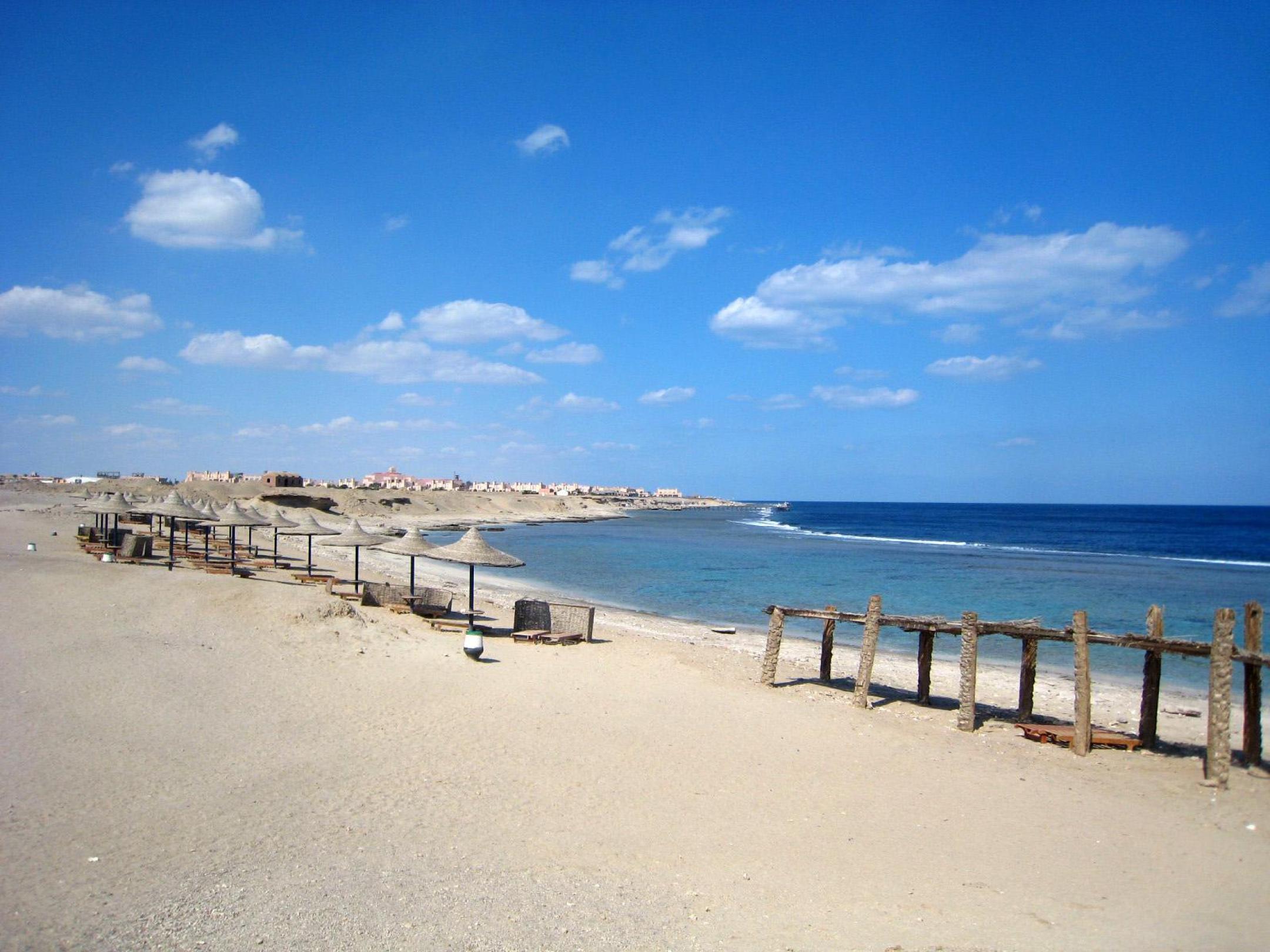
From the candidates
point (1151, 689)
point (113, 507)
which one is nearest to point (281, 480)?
point (113, 507)

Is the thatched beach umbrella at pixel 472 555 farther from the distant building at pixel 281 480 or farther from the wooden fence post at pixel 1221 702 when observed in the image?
the distant building at pixel 281 480

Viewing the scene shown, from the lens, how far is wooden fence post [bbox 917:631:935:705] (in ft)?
44.9

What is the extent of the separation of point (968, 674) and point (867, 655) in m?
1.78

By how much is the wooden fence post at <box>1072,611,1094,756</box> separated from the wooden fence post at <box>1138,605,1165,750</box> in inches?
34.5

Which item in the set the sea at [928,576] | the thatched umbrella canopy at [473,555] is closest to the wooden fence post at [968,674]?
the sea at [928,576]

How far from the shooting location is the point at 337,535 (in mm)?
20969

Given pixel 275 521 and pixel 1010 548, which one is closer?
pixel 275 521

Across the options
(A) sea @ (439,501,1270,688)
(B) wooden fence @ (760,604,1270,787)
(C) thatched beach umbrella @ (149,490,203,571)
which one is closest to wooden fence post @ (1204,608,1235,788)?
(B) wooden fence @ (760,604,1270,787)

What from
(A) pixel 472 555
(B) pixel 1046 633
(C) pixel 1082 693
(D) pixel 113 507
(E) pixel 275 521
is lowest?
(C) pixel 1082 693

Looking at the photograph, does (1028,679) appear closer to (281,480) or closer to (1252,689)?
(1252,689)

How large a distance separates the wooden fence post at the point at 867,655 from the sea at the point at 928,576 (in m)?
3.60

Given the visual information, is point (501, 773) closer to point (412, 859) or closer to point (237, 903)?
point (412, 859)

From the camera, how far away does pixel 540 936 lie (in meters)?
5.49

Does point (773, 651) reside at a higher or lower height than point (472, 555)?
lower
